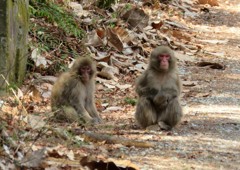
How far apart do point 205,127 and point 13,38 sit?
10.4 feet

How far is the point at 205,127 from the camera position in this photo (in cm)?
1020

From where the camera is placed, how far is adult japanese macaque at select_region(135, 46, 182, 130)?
1007 cm

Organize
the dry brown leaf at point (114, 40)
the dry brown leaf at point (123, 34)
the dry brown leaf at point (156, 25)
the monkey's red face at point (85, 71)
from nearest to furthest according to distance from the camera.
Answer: the monkey's red face at point (85, 71) → the dry brown leaf at point (114, 40) → the dry brown leaf at point (123, 34) → the dry brown leaf at point (156, 25)

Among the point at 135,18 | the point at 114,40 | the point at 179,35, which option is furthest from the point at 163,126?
the point at 179,35

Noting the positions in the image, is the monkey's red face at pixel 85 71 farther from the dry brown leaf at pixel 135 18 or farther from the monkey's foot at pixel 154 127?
the dry brown leaf at pixel 135 18

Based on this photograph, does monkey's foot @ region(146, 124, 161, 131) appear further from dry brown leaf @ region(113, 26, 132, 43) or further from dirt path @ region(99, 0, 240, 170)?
dry brown leaf @ region(113, 26, 132, 43)

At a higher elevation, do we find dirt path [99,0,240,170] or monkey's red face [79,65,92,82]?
monkey's red face [79,65,92,82]

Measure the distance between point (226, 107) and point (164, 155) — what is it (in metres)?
3.96

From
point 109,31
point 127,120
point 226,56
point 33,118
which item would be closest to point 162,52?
point 127,120

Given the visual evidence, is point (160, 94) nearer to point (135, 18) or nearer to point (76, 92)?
point (76, 92)

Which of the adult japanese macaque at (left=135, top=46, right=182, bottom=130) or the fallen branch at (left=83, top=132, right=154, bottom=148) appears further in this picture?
the adult japanese macaque at (left=135, top=46, right=182, bottom=130)

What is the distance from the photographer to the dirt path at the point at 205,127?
26.2ft

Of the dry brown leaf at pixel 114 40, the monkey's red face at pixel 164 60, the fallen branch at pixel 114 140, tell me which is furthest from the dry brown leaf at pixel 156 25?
the fallen branch at pixel 114 140

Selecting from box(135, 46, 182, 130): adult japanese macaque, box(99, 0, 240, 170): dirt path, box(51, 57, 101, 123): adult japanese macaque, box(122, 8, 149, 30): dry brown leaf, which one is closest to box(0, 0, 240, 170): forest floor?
box(99, 0, 240, 170): dirt path
